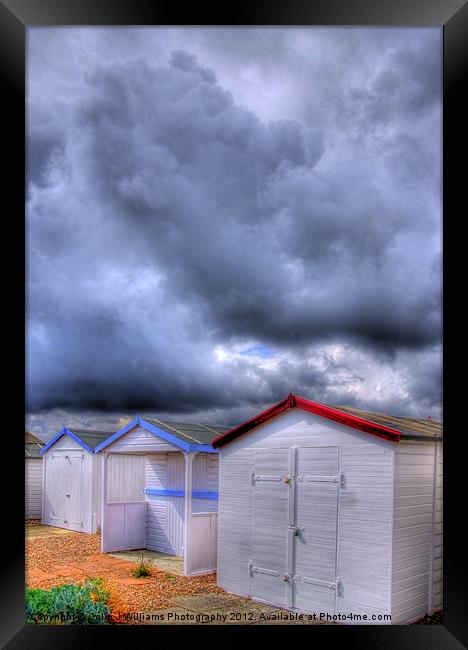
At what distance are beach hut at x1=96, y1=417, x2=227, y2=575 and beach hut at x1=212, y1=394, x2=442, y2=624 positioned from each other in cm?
87

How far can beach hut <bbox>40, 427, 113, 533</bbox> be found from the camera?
935cm

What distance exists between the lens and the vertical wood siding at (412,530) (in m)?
4.68

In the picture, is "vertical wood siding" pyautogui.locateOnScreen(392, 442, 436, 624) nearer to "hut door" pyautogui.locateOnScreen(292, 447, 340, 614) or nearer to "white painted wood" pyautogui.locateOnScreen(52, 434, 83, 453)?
"hut door" pyautogui.locateOnScreen(292, 447, 340, 614)

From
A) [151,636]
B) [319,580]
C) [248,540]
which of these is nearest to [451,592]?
[151,636]

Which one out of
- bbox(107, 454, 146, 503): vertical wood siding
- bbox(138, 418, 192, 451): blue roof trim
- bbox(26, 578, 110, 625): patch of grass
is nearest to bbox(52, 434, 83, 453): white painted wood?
bbox(107, 454, 146, 503): vertical wood siding

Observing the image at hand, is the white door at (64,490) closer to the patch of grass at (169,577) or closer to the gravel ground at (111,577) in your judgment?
the gravel ground at (111,577)

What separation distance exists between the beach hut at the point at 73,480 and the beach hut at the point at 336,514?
4137 millimetres

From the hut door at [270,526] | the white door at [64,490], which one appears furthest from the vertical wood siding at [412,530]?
the white door at [64,490]

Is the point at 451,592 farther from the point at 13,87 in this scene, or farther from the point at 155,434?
the point at 155,434

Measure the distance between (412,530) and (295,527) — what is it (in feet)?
3.51

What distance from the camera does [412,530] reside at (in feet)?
16.0

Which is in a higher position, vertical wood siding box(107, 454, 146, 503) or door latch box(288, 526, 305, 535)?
door latch box(288, 526, 305, 535)

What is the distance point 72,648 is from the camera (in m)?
2.67

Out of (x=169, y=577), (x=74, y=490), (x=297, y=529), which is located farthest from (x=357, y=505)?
(x=74, y=490)
